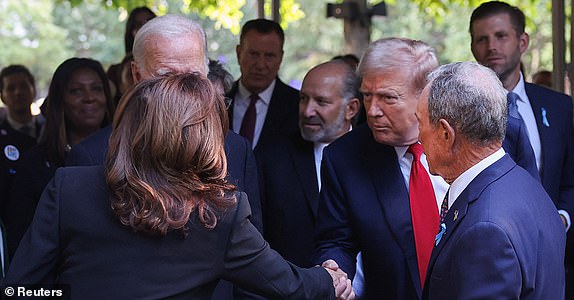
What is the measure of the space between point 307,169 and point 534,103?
136 centimetres

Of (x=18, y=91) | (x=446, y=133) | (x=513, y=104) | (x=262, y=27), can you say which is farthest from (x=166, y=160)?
(x=18, y=91)

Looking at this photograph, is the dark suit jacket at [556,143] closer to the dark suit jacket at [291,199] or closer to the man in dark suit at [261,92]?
the dark suit jacket at [291,199]

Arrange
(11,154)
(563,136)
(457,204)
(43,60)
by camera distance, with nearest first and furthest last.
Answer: (457,204) → (563,136) → (11,154) → (43,60)

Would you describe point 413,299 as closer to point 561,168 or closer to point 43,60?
point 561,168

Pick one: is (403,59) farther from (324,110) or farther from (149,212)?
(149,212)

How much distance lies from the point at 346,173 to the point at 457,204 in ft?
3.38

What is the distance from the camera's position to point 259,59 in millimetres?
5883

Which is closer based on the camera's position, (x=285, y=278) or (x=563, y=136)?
(x=285, y=278)

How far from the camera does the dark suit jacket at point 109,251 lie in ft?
8.20

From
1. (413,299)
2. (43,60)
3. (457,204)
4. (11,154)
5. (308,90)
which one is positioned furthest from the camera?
(43,60)

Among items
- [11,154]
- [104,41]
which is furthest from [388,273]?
[104,41]

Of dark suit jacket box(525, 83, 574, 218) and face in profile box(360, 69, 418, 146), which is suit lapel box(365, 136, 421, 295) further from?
dark suit jacket box(525, 83, 574, 218)

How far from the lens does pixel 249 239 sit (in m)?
2.63

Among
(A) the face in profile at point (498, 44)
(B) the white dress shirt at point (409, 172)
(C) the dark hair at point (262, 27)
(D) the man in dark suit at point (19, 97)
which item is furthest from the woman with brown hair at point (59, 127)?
(D) the man in dark suit at point (19, 97)
